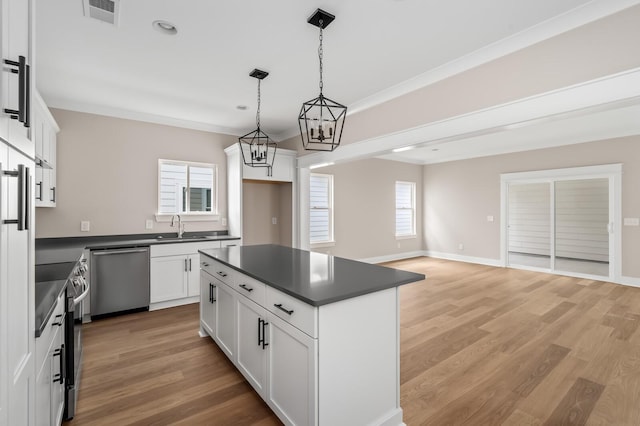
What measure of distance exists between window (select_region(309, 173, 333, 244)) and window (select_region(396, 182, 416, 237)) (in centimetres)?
226

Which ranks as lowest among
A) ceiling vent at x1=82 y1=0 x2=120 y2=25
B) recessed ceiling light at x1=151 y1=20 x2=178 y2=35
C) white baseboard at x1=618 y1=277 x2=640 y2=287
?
white baseboard at x1=618 y1=277 x2=640 y2=287

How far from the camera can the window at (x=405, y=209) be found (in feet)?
26.3

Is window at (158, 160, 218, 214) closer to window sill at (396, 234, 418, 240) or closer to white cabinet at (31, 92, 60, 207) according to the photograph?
white cabinet at (31, 92, 60, 207)

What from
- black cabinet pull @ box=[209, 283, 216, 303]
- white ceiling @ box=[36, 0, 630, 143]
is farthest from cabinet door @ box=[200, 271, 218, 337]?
white ceiling @ box=[36, 0, 630, 143]

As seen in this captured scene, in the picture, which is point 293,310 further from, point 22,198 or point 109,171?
point 109,171

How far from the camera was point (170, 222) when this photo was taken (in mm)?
4738

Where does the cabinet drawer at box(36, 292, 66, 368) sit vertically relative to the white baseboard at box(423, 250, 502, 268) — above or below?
above

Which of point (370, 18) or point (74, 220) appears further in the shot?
point (74, 220)

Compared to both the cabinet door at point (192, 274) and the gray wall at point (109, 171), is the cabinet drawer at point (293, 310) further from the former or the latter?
the gray wall at point (109, 171)

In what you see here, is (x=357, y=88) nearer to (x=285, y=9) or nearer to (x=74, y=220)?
(x=285, y=9)

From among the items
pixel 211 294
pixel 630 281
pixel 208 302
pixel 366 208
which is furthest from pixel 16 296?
pixel 630 281

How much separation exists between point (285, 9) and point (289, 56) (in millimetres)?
687

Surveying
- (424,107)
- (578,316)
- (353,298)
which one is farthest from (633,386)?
(424,107)

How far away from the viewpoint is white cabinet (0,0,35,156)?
0.87 meters
